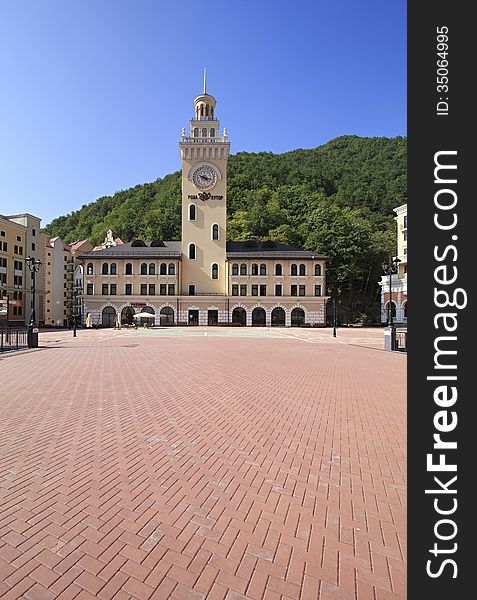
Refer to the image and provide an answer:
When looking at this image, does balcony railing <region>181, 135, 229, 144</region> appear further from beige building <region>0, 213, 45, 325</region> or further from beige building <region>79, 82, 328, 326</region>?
beige building <region>0, 213, 45, 325</region>

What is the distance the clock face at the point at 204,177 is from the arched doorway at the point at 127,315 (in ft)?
76.0

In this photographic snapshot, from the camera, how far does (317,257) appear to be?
190 feet

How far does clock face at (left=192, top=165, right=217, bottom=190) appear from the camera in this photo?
60.5 meters

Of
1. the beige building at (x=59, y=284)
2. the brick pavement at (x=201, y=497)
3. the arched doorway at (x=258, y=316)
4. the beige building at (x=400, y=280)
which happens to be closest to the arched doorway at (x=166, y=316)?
the arched doorway at (x=258, y=316)

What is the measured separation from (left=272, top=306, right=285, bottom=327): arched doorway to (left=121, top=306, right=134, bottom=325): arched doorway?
75.1ft

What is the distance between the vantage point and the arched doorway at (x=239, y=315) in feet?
192

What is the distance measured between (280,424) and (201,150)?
6062 centimetres

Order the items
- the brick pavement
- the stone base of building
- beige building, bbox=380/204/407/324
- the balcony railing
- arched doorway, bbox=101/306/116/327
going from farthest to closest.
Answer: the balcony railing, the stone base of building, arched doorway, bbox=101/306/116/327, beige building, bbox=380/204/407/324, the brick pavement

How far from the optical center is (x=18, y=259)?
5809cm

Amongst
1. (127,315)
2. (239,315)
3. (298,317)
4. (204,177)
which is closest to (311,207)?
(204,177)

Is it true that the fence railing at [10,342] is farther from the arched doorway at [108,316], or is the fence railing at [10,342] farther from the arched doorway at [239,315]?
the arched doorway at [239,315]

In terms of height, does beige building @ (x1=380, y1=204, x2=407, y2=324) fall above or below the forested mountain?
below

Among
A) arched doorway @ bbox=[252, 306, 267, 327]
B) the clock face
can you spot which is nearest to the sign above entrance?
the clock face

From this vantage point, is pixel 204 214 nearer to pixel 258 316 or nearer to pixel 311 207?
pixel 258 316
